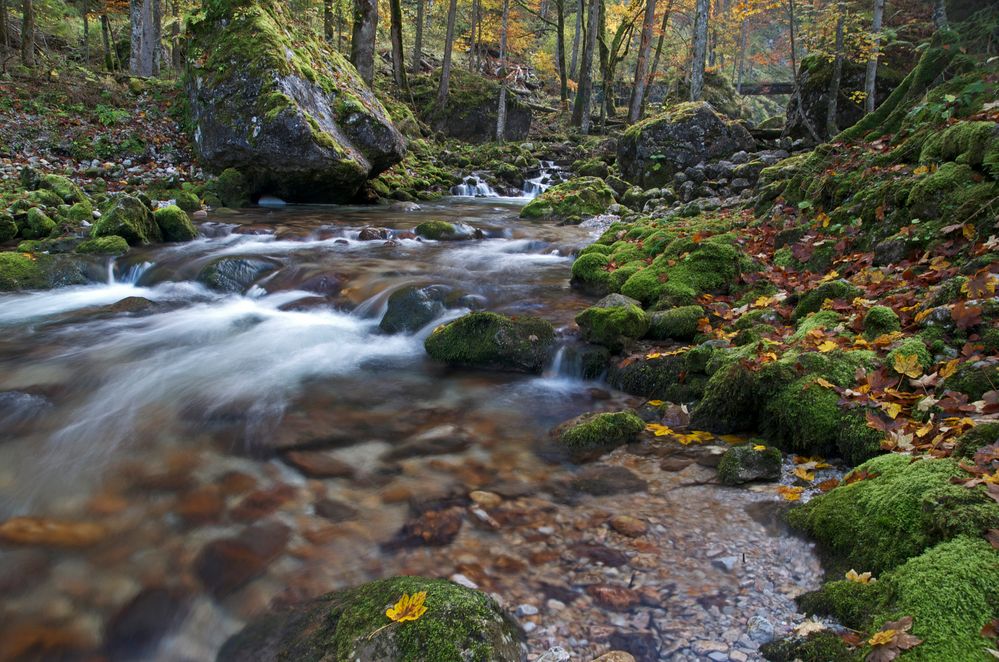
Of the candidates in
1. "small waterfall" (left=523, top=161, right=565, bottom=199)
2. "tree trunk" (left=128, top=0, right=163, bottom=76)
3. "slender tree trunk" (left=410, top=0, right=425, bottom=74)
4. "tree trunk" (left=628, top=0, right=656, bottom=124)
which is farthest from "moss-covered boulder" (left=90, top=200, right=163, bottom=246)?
"slender tree trunk" (left=410, top=0, right=425, bottom=74)

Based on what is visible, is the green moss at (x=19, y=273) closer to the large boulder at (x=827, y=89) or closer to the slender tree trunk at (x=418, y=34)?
the large boulder at (x=827, y=89)

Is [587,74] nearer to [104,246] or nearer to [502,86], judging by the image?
[502,86]

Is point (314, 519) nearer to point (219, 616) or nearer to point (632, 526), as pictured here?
point (219, 616)

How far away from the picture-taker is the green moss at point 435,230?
39.1ft

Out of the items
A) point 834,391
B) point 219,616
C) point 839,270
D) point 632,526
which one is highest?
point 839,270

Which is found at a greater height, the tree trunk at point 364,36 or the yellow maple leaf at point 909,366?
the tree trunk at point 364,36

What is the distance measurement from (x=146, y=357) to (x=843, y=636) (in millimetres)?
6857

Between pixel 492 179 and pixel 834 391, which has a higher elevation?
pixel 492 179

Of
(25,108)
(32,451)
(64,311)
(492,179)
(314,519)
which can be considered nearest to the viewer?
(314,519)

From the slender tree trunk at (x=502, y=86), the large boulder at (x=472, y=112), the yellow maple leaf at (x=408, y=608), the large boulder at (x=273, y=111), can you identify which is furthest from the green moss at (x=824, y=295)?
the large boulder at (x=472, y=112)

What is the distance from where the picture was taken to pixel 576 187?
15.9 metres

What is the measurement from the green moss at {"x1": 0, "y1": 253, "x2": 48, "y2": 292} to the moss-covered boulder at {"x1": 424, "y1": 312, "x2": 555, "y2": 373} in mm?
6277

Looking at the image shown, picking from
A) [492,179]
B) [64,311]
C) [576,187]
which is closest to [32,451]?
[64,311]

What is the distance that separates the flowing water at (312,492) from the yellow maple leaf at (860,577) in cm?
25
